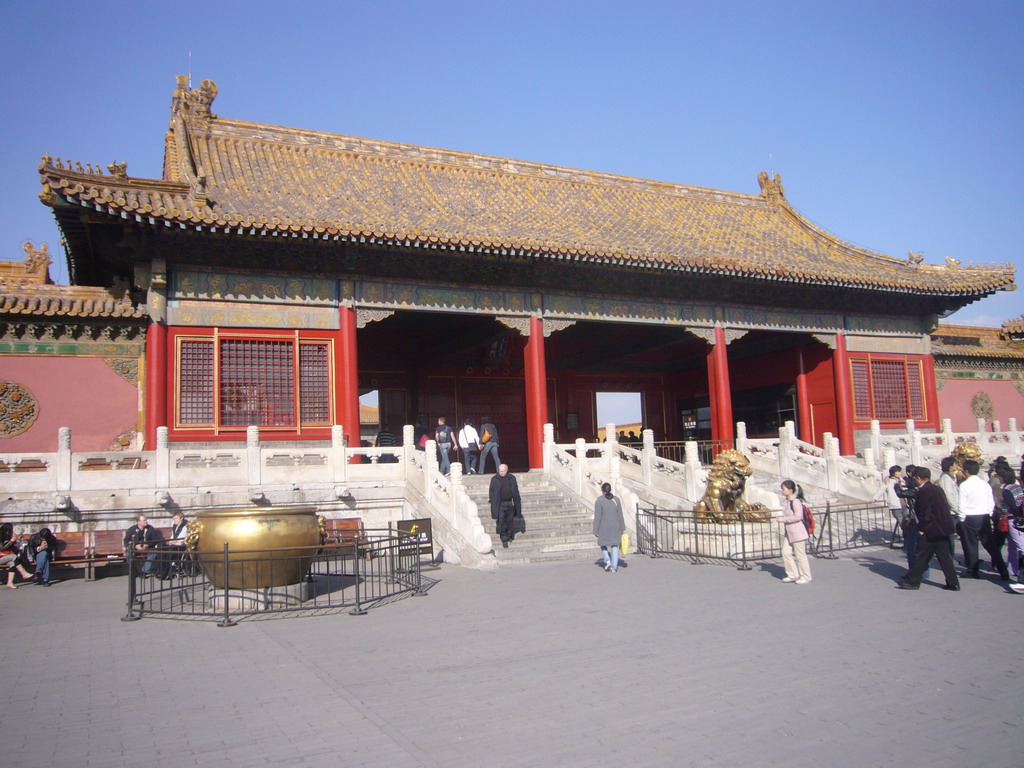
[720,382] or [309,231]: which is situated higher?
[309,231]

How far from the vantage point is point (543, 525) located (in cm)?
1284

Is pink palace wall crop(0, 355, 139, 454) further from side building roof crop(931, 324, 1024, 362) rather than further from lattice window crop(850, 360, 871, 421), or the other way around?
side building roof crop(931, 324, 1024, 362)

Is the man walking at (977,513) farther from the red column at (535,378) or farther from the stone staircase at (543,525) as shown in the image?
the red column at (535,378)

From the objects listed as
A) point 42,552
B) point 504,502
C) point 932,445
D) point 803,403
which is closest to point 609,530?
point 504,502

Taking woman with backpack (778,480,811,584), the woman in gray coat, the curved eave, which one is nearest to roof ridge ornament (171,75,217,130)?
the curved eave

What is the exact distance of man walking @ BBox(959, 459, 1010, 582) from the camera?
8695 mm

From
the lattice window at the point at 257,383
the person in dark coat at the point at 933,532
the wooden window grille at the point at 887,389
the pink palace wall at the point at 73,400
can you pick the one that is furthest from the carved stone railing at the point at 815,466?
the pink palace wall at the point at 73,400

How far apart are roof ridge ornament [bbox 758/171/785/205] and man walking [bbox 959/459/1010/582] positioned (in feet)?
52.6

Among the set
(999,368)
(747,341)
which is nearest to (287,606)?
(747,341)

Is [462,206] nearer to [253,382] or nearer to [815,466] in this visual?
[253,382]

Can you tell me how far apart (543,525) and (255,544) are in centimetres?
546

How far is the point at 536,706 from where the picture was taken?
4902 millimetres

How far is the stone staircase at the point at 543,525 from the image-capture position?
1184cm

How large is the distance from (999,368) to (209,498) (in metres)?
21.6
